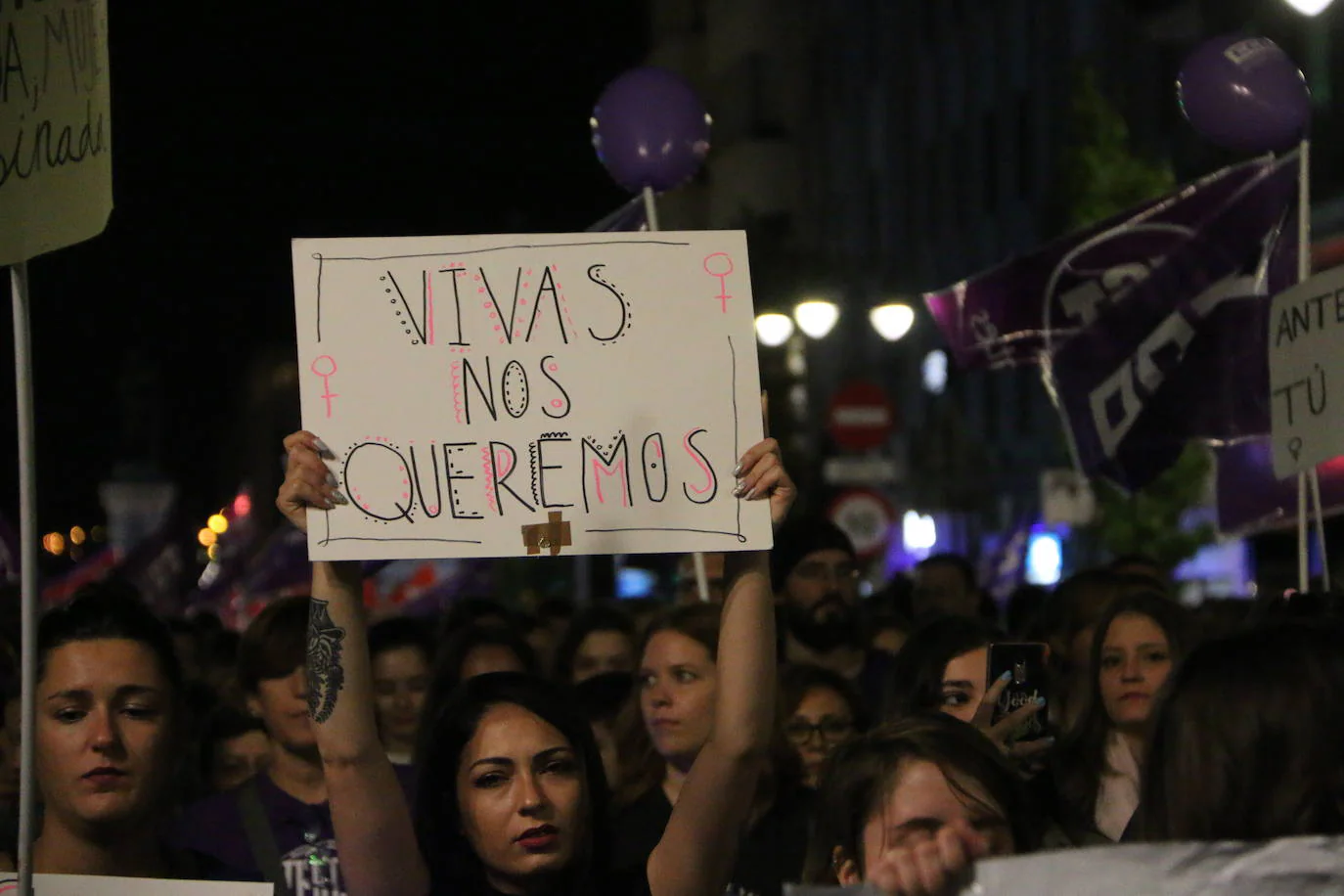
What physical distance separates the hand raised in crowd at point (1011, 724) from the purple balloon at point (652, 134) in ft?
12.9

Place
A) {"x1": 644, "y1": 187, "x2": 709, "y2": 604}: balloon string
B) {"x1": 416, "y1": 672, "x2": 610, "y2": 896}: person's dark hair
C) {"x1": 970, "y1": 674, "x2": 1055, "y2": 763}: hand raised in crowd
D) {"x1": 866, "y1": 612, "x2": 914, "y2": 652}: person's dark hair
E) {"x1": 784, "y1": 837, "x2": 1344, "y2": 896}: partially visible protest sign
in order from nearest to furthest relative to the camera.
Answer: {"x1": 784, "y1": 837, "x2": 1344, "y2": 896}: partially visible protest sign
{"x1": 416, "y1": 672, "x2": 610, "y2": 896}: person's dark hair
{"x1": 970, "y1": 674, "x2": 1055, "y2": 763}: hand raised in crowd
{"x1": 644, "y1": 187, "x2": 709, "y2": 604}: balloon string
{"x1": 866, "y1": 612, "x2": 914, "y2": 652}: person's dark hair

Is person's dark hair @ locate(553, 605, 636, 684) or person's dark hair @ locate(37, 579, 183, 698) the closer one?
person's dark hair @ locate(37, 579, 183, 698)

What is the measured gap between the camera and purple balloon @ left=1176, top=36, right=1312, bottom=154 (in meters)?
7.89

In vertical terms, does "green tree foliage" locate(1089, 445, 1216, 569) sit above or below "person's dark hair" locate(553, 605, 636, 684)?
above

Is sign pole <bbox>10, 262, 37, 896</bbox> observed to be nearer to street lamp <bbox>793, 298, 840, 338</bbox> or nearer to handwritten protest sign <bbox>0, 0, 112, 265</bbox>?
handwritten protest sign <bbox>0, 0, 112, 265</bbox>

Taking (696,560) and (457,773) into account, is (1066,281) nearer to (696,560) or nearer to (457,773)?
(696,560)

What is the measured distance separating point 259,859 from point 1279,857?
9.52 ft

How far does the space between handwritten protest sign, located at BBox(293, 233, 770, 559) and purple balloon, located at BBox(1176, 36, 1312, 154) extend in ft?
14.7

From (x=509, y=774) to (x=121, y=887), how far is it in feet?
2.47

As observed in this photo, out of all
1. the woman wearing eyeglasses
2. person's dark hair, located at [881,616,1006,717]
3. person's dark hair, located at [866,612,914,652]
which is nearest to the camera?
person's dark hair, located at [881,616,1006,717]

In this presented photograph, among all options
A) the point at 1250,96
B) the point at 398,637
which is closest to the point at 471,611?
the point at 398,637

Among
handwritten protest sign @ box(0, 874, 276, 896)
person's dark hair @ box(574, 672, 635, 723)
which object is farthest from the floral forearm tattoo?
person's dark hair @ box(574, 672, 635, 723)

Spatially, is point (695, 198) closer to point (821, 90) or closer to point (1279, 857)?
point (821, 90)

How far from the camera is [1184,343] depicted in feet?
27.7
